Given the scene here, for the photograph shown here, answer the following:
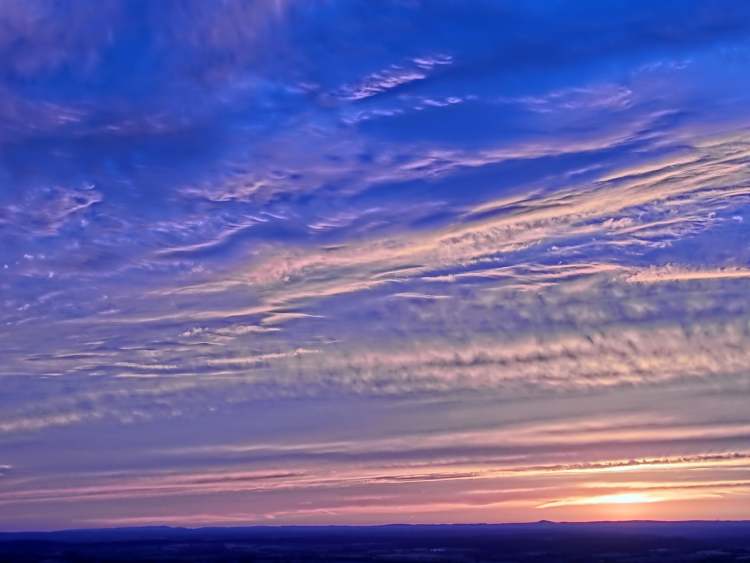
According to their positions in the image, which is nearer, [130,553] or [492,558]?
[492,558]

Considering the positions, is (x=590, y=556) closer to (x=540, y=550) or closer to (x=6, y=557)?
(x=540, y=550)

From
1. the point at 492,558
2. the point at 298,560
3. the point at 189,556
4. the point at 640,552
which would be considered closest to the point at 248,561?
the point at 298,560

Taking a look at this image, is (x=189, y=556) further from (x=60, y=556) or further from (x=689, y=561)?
A: (x=689, y=561)

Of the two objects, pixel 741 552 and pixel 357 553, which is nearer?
pixel 741 552

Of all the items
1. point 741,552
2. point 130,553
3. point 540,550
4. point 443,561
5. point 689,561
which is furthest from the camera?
point 130,553

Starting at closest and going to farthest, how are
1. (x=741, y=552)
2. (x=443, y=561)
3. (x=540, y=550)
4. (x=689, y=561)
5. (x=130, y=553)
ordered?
(x=689, y=561), (x=443, y=561), (x=741, y=552), (x=540, y=550), (x=130, y=553)

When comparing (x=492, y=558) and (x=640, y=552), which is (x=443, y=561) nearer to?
(x=492, y=558)

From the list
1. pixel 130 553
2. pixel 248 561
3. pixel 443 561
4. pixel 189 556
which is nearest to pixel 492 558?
pixel 443 561

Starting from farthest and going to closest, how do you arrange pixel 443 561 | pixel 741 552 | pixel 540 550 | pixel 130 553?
pixel 130 553 → pixel 540 550 → pixel 741 552 → pixel 443 561
